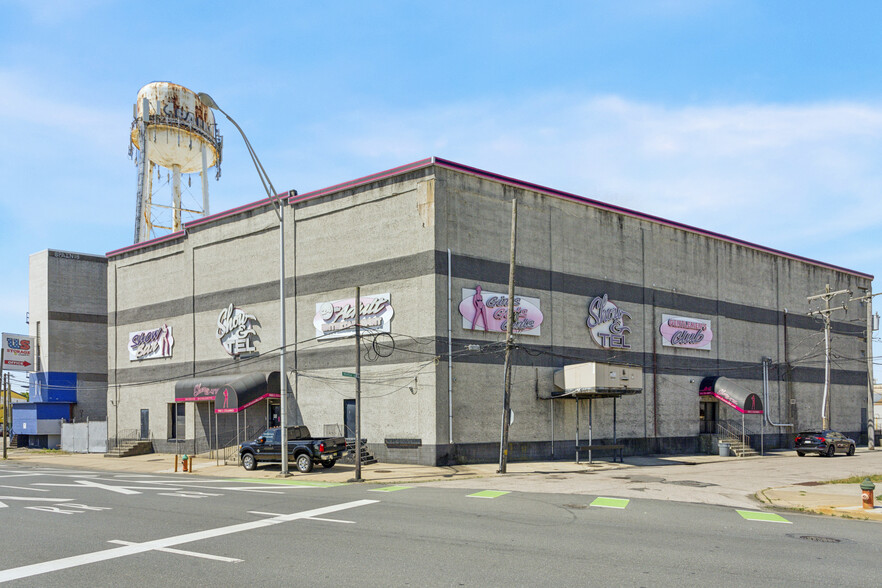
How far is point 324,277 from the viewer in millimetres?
34562

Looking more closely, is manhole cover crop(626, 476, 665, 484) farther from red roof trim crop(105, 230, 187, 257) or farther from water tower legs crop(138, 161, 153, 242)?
water tower legs crop(138, 161, 153, 242)

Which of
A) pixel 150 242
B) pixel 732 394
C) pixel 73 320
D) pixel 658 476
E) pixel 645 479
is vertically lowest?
pixel 658 476

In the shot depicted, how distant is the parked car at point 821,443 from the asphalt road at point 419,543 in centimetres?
2513

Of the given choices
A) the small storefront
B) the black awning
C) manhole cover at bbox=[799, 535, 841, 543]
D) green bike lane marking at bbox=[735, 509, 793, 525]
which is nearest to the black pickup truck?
the small storefront

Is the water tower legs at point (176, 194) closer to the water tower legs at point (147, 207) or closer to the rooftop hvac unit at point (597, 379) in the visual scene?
the water tower legs at point (147, 207)

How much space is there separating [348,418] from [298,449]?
5.17m

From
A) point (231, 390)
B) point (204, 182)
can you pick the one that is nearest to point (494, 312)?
point (231, 390)

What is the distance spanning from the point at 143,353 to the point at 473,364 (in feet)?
78.4

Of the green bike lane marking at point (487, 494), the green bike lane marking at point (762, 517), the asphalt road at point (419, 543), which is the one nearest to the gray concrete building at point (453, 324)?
the green bike lane marking at point (487, 494)

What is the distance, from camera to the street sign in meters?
55.2

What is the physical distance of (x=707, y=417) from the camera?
1655 inches

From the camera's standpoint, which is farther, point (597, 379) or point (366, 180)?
point (366, 180)

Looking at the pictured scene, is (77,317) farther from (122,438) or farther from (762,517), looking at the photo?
(762,517)

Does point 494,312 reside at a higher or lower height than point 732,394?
higher
